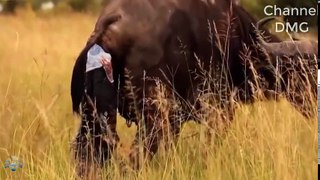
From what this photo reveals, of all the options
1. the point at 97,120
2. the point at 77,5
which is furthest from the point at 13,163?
the point at 77,5

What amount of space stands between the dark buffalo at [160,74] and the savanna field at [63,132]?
0.28 feet

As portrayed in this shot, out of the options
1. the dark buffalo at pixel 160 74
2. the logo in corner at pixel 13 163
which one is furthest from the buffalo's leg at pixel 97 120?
the logo in corner at pixel 13 163

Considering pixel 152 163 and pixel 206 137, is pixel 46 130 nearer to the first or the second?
pixel 152 163

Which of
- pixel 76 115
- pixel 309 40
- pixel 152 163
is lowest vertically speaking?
pixel 152 163

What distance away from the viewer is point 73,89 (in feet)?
15.1

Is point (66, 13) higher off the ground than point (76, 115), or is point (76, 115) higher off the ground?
point (66, 13)

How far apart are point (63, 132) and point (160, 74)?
0.69m

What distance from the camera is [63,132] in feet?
15.0

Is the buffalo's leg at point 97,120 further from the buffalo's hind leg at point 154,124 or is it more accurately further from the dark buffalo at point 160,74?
the buffalo's hind leg at point 154,124

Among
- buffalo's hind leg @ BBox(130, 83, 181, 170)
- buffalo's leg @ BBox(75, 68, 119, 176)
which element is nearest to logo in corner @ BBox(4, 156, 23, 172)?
buffalo's leg @ BBox(75, 68, 119, 176)

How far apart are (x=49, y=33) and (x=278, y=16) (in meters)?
1.39

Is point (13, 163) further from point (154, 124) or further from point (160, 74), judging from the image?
point (160, 74)

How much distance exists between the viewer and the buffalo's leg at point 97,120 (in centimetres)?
454

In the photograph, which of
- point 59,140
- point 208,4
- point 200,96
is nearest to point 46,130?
point 59,140
